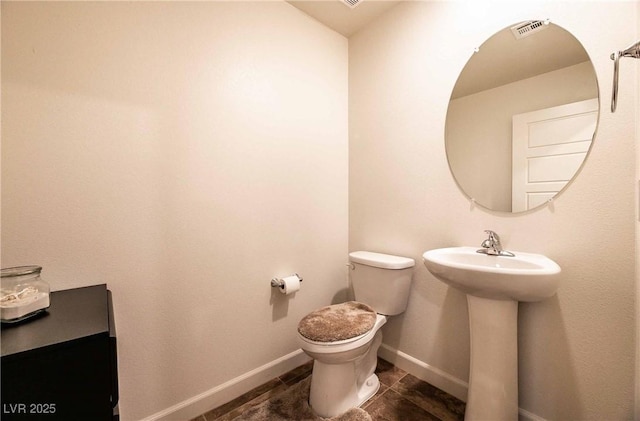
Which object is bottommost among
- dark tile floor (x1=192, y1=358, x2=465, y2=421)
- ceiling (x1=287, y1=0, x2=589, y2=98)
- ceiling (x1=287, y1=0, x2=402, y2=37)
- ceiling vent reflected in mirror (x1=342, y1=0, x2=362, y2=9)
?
dark tile floor (x1=192, y1=358, x2=465, y2=421)

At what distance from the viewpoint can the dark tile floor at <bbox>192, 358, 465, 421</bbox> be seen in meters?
1.31

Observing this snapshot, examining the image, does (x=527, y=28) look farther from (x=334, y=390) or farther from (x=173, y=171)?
(x=334, y=390)

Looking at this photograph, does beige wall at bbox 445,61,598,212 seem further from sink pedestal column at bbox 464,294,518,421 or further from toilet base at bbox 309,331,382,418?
toilet base at bbox 309,331,382,418

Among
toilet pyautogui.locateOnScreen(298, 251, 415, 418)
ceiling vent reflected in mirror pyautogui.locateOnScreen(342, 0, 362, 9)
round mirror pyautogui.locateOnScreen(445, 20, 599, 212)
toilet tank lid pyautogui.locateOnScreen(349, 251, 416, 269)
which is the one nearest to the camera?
round mirror pyautogui.locateOnScreen(445, 20, 599, 212)

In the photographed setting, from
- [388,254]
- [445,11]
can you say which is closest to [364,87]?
[445,11]

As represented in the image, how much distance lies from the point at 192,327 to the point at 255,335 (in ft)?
1.24

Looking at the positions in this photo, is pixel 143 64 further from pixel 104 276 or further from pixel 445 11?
pixel 445 11

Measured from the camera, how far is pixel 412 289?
1617 millimetres

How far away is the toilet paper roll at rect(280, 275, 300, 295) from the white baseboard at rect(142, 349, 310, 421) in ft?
1.53

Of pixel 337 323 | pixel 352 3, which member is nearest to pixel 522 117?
pixel 352 3

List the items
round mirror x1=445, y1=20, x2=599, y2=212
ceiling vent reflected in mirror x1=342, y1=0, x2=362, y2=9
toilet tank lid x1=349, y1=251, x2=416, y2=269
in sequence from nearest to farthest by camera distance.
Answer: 1. round mirror x1=445, y1=20, x2=599, y2=212
2. toilet tank lid x1=349, y1=251, x2=416, y2=269
3. ceiling vent reflected in mirror x1=342, y1=0, x2=362, y2=9

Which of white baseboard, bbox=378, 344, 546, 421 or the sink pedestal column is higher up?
the sink pedestal column

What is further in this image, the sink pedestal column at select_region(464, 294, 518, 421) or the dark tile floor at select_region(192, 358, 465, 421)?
the dark tile floor at select_region(192, 358, 465, 421)

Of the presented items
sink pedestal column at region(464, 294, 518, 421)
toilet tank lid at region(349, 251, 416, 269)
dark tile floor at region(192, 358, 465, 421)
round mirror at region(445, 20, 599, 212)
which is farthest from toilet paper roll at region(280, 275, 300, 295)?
round mirror at region(445, 20, 599, 212)
